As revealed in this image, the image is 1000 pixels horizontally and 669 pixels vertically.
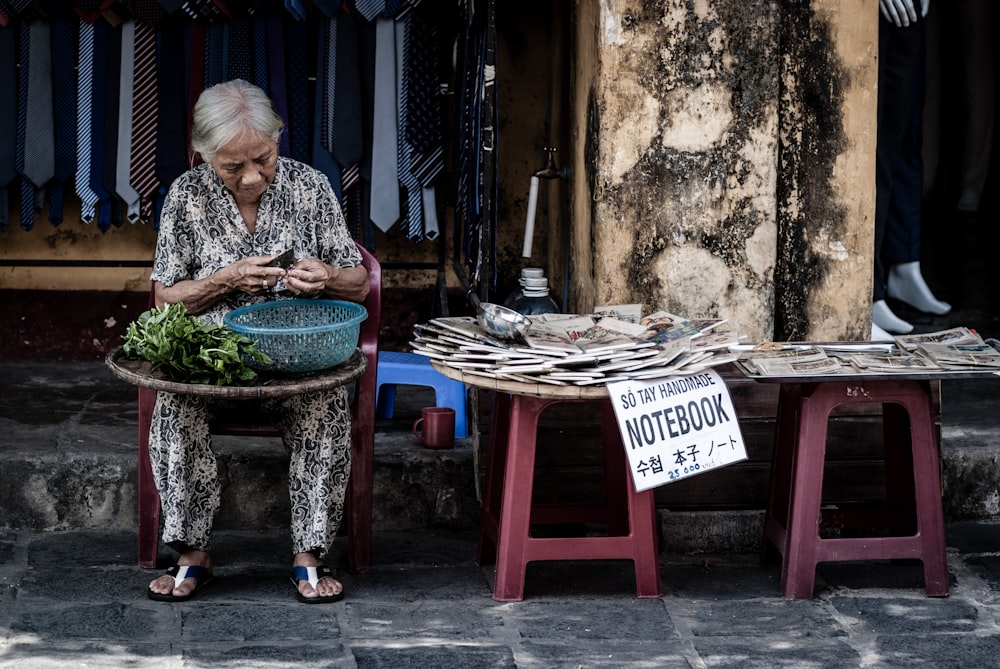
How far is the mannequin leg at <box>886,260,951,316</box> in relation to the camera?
617 cm

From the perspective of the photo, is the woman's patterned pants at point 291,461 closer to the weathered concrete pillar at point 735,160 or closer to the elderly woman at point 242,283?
the elderly woman at point 242,283

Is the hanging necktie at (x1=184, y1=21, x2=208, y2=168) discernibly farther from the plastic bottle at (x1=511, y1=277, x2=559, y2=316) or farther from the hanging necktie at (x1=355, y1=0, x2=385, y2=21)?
the plastic bottle at (x1=511, y1=277, x2=559, y2=316)

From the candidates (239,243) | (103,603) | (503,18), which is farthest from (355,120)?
(103,603)

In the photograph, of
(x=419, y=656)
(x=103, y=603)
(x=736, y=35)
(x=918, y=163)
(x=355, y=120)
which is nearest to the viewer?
(x=419, y=656)

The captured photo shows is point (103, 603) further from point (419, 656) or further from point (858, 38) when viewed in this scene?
point (858, 38)

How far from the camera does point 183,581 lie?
3.73 metres

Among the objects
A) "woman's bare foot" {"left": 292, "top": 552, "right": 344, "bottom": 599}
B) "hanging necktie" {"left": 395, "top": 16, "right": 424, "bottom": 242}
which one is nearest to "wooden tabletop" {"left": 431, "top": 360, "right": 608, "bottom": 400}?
"woman's bare foot" {"left": 292, "top": 552, "right": 344, "bottom": 599}

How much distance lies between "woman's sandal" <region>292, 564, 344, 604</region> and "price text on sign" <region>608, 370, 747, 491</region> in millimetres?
917

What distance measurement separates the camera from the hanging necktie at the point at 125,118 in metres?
5.17

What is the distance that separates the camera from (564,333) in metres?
3.77

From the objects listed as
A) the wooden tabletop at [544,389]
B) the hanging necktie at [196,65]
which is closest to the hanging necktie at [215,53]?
the hanging necktie at [196,65]

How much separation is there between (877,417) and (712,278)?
2.25ft

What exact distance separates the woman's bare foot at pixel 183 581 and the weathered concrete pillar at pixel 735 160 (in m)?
1.48

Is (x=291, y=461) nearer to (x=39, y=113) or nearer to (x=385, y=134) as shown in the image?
(x=385, y=134)
